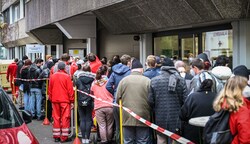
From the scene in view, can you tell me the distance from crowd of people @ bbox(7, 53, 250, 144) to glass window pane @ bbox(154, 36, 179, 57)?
478cm

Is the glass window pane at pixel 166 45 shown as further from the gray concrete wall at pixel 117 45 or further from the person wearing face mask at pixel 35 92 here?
the person wearing face mask at pixel 35 92

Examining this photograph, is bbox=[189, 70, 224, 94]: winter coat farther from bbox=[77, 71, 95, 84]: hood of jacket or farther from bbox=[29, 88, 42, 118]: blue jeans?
bbox=[29, 88, 42, 118]: blue jeans

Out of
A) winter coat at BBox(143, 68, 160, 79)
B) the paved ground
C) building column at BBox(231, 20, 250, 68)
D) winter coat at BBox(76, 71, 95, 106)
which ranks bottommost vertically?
the paved ground

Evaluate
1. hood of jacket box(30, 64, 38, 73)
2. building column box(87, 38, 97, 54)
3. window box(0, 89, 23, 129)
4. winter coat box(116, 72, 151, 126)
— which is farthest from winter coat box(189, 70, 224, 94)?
building column box(87, 38, 97, 54)

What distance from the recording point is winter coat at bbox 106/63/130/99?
8.48 metres

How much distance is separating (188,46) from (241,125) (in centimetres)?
1018

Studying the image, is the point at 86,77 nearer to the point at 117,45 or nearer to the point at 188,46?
the point at 188,46

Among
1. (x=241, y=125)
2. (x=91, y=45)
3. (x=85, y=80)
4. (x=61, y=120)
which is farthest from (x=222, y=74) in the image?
(x=91, y=45)

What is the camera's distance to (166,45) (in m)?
15.8

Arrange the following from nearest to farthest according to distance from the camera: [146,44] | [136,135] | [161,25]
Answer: [136,135]
[161,25]
[146,44]

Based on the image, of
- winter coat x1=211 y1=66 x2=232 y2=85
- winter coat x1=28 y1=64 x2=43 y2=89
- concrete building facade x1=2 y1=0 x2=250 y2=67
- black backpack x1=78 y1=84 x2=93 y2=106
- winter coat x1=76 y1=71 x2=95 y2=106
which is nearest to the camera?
winter coat x1=211 y1=66 x2=232 y2=85

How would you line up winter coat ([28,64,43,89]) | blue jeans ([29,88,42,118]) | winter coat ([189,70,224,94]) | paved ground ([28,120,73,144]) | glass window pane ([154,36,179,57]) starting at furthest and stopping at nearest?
glass window pane ([154,36,179,57]) → blue jeans ([29,88,42,118]) → winter coat ([28,64,43,89]) → paved ground ([28,120,73,144]) → winter coat ([189,70,224,94])

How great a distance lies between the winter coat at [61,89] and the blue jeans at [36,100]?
3431mm

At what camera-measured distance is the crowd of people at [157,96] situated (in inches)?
169
